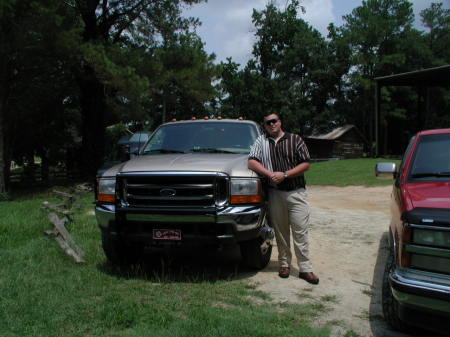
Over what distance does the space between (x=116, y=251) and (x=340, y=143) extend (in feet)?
158

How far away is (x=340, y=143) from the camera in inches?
2018

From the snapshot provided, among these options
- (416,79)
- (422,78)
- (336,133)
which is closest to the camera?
(422,78)

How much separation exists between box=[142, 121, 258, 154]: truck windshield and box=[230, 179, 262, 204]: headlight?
3.63 ft

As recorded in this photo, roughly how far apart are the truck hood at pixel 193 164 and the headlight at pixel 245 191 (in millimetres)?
77

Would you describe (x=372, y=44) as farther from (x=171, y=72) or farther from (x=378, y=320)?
(x=378, y=320)

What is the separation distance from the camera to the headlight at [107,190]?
5.08m

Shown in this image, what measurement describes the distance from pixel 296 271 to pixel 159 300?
197 cm

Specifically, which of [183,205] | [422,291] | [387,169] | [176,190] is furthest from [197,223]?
[422,291]

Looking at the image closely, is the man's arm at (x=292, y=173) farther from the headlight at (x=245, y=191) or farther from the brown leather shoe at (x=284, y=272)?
the brown leather shoe at (x=284, y=272)

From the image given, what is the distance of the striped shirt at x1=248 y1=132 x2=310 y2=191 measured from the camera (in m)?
5.02

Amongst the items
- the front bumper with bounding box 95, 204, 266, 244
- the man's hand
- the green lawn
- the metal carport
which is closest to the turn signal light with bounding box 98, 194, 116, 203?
the front bumper with bounding box 95, 204, 266, 244

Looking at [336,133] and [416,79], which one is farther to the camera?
[336,133]

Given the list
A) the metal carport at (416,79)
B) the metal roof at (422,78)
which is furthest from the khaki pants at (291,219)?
the metal roof at (422,78)

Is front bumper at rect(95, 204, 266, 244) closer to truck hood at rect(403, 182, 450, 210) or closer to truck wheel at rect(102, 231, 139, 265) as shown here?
truck wheel at rect(102, 231, 139, 265)
